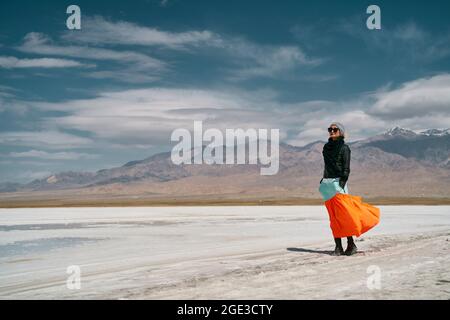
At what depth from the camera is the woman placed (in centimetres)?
801

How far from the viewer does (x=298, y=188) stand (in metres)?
172

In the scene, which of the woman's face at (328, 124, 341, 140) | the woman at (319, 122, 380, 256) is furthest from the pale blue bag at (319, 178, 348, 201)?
the woman's face at (328, 124, 341, 140)

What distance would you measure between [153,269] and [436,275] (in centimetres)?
Result: 374

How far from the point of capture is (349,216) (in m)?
7.97

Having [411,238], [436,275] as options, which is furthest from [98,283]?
[411,238]

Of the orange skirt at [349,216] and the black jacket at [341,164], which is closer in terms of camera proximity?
the orange skirt at [349,216]

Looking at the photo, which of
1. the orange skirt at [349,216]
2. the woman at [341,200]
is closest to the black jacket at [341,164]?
the woman at [341,200]

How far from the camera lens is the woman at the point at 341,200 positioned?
8008mm

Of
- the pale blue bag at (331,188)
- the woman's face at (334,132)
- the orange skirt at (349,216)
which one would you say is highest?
the woman's face at (334,132)

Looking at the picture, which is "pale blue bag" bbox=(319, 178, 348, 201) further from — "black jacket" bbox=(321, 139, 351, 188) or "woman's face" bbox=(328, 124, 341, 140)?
"woman's face" bbox=(328, 124, 341, 140)

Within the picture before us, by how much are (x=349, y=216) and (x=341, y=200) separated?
29 cm

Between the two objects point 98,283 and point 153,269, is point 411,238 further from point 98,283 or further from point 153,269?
point 98,283

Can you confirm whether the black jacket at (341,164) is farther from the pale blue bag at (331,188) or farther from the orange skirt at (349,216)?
the orange skirt at (349,216)

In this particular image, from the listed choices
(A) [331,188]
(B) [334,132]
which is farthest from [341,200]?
(B) [334,132]
